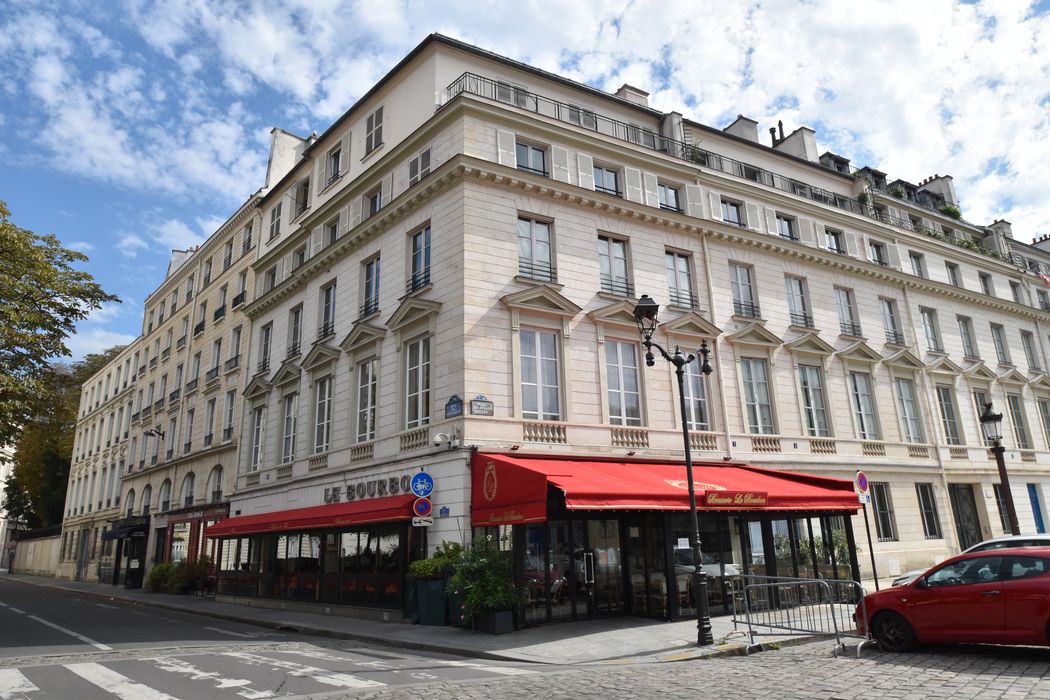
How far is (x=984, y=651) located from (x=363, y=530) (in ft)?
44.3

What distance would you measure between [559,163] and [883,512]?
49.8ft

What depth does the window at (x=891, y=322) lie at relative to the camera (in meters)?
24.6

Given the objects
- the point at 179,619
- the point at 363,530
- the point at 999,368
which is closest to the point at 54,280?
the point at 179,619

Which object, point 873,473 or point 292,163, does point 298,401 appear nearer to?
point 292,163

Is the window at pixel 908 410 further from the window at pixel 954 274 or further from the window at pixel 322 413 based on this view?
the window at pixel 322 413

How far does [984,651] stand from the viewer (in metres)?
9.12

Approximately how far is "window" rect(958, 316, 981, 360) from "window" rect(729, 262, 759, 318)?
11.8 meters

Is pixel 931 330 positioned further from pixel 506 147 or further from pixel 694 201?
pixel 506 147

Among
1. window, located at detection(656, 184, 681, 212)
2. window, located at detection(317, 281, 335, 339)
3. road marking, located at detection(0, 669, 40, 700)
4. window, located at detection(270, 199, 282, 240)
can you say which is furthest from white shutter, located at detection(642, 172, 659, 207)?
road marking, located at detection(0, 669, 40, 700)

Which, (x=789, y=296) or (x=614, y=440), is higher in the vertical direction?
(x=789, y=296)

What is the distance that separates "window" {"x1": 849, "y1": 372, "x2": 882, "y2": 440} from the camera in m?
22.3

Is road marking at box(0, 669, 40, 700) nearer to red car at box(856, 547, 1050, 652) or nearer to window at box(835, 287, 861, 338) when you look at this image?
red car at box(856, 547, 1050, 652)

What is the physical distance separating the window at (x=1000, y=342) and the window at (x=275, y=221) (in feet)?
98.5

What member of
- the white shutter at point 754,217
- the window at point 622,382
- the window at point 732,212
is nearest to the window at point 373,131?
the window at point 622,382
